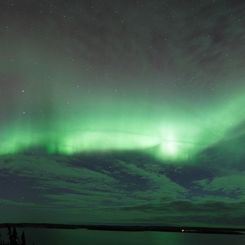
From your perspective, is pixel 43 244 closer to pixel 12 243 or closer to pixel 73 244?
pixel 73 244

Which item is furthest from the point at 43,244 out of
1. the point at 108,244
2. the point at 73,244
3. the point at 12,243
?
the point at 12,243

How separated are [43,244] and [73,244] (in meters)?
14.3

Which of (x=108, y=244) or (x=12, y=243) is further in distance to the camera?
(x=108, y=244)

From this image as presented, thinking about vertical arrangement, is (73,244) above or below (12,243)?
below

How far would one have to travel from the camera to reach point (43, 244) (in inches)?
7106

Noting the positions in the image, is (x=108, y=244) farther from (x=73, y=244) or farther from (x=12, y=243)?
(x=12, y=243)

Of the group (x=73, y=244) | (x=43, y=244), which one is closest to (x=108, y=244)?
(x=73, y=244)

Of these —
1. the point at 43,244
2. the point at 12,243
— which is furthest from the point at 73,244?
the point at 12,243

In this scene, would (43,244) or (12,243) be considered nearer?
(12,243)

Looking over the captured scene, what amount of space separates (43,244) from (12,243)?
13636 centimetres

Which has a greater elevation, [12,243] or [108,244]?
[12,243]

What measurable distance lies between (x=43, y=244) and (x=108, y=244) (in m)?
31.9

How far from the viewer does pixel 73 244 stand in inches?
7239

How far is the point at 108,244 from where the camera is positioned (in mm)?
189125
